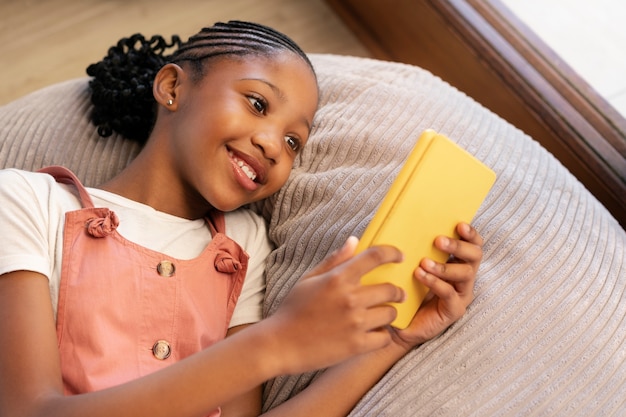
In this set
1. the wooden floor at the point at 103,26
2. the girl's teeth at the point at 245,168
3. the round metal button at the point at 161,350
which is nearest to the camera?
the round metal button at the point at 161,350

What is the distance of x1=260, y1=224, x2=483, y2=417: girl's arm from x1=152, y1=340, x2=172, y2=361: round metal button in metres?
0.18

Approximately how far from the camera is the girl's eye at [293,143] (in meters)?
1.25

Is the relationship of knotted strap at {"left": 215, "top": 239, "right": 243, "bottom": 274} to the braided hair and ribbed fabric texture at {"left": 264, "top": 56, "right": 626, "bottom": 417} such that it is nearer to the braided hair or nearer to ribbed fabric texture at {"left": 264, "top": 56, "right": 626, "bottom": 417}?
ribbed fabric texture at {"left": 264, "top": 56, "right": 626, "bottom": 417}

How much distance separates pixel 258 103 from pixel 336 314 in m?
0.48

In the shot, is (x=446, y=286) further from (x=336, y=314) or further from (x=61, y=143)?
(x=61, y=143)

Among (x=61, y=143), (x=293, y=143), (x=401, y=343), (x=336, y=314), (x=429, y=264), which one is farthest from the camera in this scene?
(x=61, y=143)

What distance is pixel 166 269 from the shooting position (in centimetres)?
111

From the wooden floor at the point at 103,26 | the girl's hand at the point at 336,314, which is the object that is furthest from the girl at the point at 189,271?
the wooden floor at the point at 103,26

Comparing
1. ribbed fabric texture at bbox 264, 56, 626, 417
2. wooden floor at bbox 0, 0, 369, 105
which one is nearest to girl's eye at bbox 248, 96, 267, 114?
ribbed fabric texture at bbox 264, 56, 626, 417

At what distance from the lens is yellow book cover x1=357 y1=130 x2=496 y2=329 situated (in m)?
0.86

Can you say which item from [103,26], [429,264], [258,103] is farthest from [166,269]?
[103,26]

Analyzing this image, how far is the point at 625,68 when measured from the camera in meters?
1.65

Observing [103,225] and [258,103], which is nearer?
[103,225]

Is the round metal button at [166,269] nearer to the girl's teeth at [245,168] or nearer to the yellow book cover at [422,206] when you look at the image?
the girl's teeth at [245,168]
